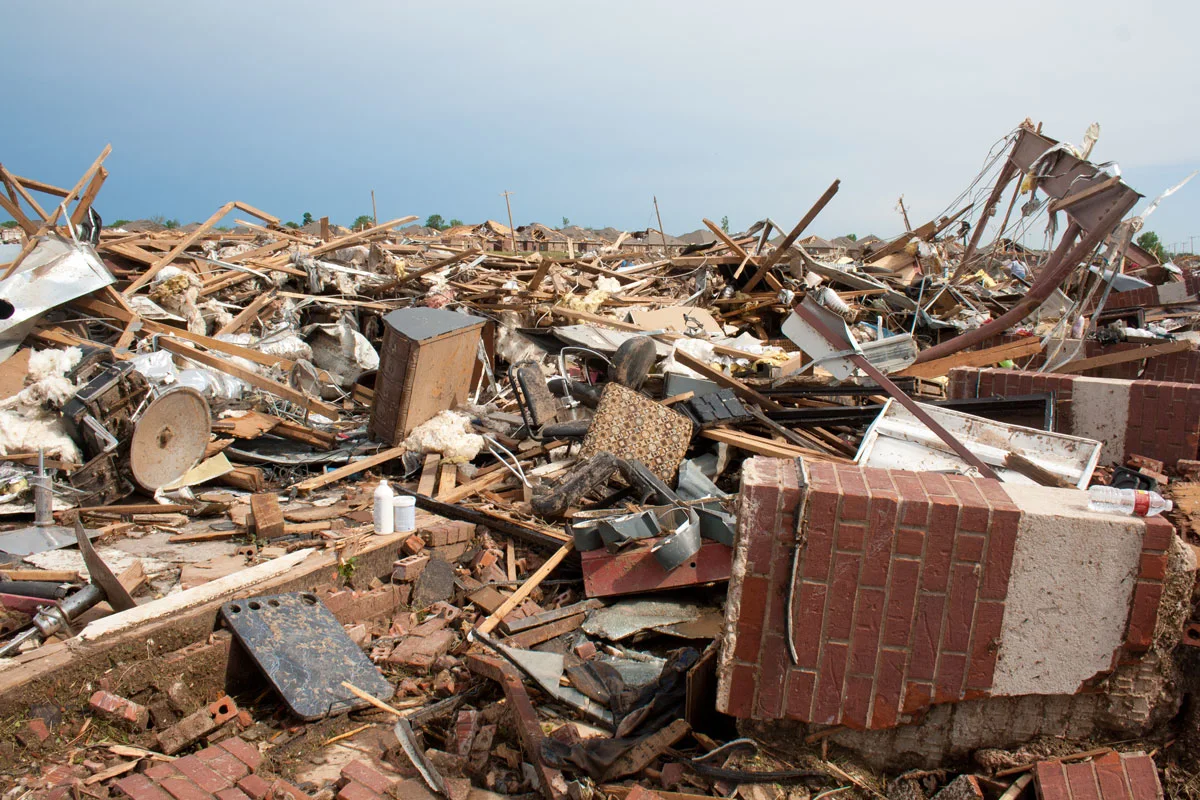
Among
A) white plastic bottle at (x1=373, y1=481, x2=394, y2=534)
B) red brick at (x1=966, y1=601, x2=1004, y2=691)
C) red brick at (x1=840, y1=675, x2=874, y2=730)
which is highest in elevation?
red brick at (x1=966, y1=601, x2=1004, y2=691)

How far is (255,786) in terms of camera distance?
3080mm

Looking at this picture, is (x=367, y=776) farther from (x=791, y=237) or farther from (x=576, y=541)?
(x=791, y=237)

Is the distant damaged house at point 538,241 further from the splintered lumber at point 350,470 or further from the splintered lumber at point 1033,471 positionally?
the splintered lumber at point 1033,471

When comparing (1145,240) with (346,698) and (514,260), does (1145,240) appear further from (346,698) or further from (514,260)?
(346,698)

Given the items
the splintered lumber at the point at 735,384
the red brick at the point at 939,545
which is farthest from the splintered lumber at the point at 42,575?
the splintered lumber at the point at 735,384

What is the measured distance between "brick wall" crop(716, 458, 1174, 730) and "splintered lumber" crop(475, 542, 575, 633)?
2235mm

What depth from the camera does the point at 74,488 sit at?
19.5 ft

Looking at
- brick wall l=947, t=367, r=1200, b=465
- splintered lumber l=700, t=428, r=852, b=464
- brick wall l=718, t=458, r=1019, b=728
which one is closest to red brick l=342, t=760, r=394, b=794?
brick wall l=718, t=458, r=1019, b=728

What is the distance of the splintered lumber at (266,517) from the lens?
17.5ft

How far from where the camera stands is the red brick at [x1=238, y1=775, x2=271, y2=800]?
119 inches

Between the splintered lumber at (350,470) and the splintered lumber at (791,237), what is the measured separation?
21.6 feet

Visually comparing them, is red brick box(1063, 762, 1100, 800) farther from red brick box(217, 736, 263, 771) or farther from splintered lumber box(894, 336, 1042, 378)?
splintered lumber box(894, 336, 1042, 378)

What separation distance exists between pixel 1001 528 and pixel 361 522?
177 inches

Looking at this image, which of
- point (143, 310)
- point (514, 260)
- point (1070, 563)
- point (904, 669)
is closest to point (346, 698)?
point (904, 669)
